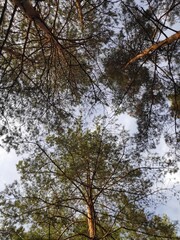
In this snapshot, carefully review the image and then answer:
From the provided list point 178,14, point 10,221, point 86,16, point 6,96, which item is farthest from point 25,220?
point 178,14

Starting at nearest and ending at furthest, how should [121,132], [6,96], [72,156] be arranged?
[6,96]
[72,156]
[121,132]

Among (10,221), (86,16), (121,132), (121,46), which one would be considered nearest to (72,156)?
(121,132)

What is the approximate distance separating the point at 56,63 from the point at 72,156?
6.93ft

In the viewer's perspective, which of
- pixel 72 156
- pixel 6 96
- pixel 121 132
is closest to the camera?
pixel 6 96

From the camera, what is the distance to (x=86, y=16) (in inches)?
295

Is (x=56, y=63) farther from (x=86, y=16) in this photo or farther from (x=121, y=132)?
(x=121, y=132)

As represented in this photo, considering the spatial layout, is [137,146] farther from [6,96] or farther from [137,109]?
[6,96]

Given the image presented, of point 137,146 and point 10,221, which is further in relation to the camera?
point 137,146

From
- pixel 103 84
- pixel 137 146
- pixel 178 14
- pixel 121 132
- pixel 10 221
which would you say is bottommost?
pixel 10 221

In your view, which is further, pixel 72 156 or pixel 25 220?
pixel 72 156

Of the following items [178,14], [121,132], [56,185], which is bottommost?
[56,185]

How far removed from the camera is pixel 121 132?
735 centimetres

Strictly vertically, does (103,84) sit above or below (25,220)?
above

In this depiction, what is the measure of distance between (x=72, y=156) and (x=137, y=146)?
4.33 feet
